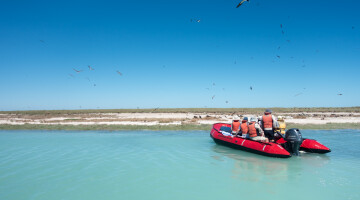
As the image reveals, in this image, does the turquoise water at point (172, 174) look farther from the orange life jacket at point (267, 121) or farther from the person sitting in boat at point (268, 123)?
the orange life jacket at point (267, 121)

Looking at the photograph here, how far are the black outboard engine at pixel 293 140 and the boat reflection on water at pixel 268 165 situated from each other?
0.38 m

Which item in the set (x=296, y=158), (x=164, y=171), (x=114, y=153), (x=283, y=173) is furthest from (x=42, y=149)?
(x=296, y=158)

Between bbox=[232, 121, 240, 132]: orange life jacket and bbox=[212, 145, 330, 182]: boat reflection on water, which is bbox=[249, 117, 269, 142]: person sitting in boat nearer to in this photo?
bbox=[212, 145, 330, 182]: boat reflection on water

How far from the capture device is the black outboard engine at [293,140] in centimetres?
1212

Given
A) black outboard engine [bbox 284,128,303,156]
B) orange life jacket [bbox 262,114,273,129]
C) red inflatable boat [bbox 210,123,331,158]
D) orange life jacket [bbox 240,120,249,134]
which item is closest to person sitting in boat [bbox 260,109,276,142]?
orange life jacket [bbox 262,114,273,129]

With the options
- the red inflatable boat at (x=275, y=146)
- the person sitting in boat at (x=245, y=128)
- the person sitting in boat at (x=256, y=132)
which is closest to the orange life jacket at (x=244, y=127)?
the person sitting in boat at (x=245, y=128)

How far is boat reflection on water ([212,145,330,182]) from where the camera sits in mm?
9414

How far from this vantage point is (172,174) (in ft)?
31.9

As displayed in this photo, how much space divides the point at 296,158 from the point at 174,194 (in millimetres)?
7734

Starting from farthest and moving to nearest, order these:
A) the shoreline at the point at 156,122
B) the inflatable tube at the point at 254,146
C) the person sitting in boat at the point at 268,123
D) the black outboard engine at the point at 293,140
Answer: the shoreline at the point at 156,122, the person sitting in boat at the point at 268,123, the black outboard engine at the point at 293,140, the inflatable tube at the point at 254,146

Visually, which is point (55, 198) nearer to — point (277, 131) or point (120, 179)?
point (120, 179)

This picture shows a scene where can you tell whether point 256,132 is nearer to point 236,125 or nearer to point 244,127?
point 244,127

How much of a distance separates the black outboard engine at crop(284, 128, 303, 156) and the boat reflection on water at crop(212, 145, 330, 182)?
0.38 metres

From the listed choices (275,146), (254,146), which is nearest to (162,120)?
(254,146)
